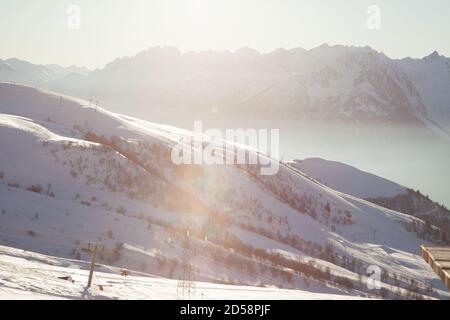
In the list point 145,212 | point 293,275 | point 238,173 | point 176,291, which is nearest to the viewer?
point 176,291

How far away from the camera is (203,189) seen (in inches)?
2381

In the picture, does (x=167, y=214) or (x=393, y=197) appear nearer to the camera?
(x=167, y=214)

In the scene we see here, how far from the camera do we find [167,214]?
4481cm

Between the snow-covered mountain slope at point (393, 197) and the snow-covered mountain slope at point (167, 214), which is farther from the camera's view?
the snow-covered mountain slope at point (393, 197)

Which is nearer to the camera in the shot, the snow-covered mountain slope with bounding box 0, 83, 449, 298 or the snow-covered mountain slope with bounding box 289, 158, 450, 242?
the snow-covered mountain slope with bounding box 0, 83, 449, 298

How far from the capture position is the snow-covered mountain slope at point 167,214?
28.7m

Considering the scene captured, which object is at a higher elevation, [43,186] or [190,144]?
[190,144]

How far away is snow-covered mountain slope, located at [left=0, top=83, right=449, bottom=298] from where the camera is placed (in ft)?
94.2

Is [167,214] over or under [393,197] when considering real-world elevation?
under
